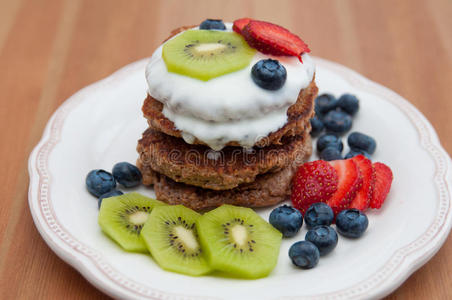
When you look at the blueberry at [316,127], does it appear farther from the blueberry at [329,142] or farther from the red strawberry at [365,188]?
the red strawberry at [365,188]

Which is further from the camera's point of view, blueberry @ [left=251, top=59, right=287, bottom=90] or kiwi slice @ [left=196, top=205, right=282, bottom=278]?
blueberry @ [left=251, top=59, right=287, bottom=90]

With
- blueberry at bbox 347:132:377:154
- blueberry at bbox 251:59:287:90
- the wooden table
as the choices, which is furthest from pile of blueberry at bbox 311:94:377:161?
blueberry at bbox 251:59:287:90

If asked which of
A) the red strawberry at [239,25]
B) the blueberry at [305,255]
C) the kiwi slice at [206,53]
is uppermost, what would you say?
the red strawberry at [239,25]

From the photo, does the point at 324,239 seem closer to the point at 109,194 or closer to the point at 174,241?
the point at 174,241

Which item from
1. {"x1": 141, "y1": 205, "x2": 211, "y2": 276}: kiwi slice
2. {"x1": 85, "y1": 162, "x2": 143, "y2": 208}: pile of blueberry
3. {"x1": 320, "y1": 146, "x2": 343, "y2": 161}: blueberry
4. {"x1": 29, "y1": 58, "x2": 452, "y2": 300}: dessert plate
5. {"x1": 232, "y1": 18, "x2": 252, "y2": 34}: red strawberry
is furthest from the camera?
{"x1": 320, "y1": 146, "x2": 343, "y2": 161}: blueberry

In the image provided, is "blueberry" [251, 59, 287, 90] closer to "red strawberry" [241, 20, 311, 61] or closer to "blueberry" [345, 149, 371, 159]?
"red strawberry" [241, 20, 311, 61]

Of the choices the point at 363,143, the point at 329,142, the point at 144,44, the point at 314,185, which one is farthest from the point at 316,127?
the point at 144,44

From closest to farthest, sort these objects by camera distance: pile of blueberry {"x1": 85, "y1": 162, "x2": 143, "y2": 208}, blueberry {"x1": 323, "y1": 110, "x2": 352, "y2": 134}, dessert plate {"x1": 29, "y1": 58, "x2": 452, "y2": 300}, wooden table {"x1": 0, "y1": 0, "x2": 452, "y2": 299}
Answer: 1. dessert plate {"x1": 29, "y1": 58, "x2": 452, "y2": 300}
2. pile of blueberry {"x1": 85, "y1": 162, "x2": 143, "y2": 208}
3. blueberry {"x1": 323, "y1": 110, "x2": 352, "y2": 134}
4. wooden table {"x1": 0, "y1": 0, "x2": 452, "y2": 299}

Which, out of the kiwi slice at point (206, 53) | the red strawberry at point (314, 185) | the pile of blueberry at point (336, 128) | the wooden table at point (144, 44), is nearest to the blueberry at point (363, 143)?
the pile of blueberry at point (336, 128)
